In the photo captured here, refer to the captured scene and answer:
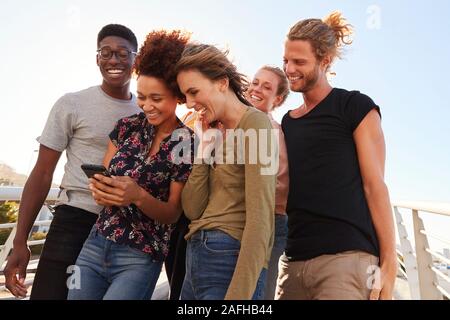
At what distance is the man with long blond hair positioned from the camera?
4.63 ft

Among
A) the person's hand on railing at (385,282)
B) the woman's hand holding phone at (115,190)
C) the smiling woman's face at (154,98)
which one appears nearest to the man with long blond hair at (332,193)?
the person's hand on railing at (385,282)

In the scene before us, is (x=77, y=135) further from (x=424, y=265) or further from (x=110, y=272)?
(x=424, y=265)

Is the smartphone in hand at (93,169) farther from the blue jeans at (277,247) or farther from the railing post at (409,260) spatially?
the railing post at (409,260)

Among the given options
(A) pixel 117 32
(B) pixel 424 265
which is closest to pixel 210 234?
(A) pixel 117 32

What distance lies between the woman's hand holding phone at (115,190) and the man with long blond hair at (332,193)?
66cm

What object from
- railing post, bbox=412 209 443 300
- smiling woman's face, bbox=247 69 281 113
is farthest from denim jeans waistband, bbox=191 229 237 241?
railing post, bbox=412 209 443 300

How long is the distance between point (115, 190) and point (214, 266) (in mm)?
454

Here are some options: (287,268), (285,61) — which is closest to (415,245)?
(287,268)

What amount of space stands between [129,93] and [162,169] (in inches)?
30.0

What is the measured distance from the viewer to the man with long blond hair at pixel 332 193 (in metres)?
1.41

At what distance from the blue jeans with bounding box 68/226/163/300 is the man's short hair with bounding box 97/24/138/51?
43.3 inches

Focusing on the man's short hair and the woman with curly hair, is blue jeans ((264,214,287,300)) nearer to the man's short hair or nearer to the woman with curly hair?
the woman with curly hair

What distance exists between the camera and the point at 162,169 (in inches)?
62.0

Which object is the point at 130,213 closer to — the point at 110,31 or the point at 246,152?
the point at 246,152
